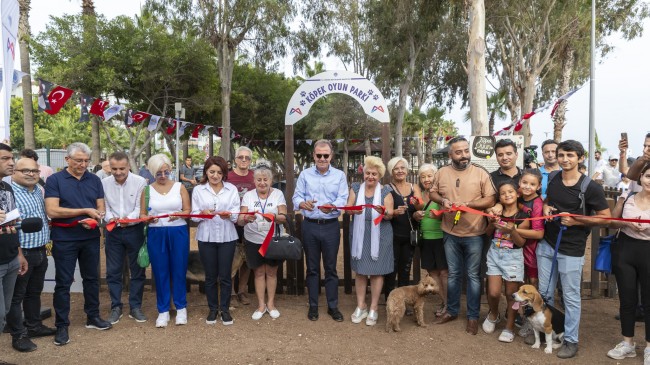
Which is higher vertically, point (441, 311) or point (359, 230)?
point (359, 230)

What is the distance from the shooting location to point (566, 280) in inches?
155

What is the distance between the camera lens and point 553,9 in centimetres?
2181

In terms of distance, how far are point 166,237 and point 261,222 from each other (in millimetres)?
981

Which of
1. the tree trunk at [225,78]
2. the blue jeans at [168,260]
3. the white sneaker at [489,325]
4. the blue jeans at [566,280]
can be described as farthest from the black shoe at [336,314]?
the tree trunk at [225,78]

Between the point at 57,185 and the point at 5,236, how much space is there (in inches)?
39.4

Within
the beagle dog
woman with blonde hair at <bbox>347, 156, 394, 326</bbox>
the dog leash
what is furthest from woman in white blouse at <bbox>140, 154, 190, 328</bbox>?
the dog leash

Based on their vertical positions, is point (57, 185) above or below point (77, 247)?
above

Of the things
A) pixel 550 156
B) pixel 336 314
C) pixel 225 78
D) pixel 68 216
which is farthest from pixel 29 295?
pixel 225 78

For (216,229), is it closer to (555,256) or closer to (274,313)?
(274,313)

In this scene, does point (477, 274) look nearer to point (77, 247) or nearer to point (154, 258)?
point (154, 258)

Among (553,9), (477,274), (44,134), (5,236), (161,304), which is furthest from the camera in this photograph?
(44,134)

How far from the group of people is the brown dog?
0.84 feet

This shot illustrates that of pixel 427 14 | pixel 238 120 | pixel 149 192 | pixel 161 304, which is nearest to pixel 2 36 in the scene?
pixel 149 192

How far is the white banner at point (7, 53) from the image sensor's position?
407 cm
